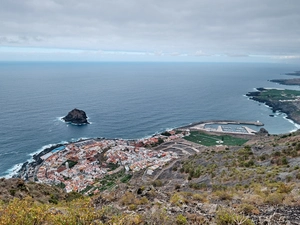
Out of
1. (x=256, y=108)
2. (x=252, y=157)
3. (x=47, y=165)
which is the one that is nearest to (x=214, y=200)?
(x=252, y=157)

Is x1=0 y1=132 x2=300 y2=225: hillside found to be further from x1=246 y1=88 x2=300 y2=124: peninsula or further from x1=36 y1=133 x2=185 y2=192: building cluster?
x1=246 y1=88 x2=300 y2=124: peninsula

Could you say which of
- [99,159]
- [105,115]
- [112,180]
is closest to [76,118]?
[105,115]

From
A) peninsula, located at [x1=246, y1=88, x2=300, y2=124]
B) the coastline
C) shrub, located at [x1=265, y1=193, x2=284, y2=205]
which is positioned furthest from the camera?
peninsula, located at [x1=246, y1=88, x2=300, y2=124]

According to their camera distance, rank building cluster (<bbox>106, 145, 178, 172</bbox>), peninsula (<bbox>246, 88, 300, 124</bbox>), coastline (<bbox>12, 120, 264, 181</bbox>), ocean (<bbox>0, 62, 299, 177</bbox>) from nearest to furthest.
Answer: coastline (<bbox>12, 120, 264, 181</bbox>)
building cluster (<bbox>106, 145, 178, 172</bbox>)
ocean (<bbox>0, 62, 299, 177</bbox>)
peninsula (<bbox>246, 88, 300, 124</bbox>)

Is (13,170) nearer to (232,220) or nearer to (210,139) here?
(232,220)

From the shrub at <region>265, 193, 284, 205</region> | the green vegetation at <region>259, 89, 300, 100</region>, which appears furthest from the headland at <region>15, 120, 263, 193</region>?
the green vegetation at <region>259, 89, 300, 100</region>

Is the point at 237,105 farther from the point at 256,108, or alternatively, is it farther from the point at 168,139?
the point at 168,139
